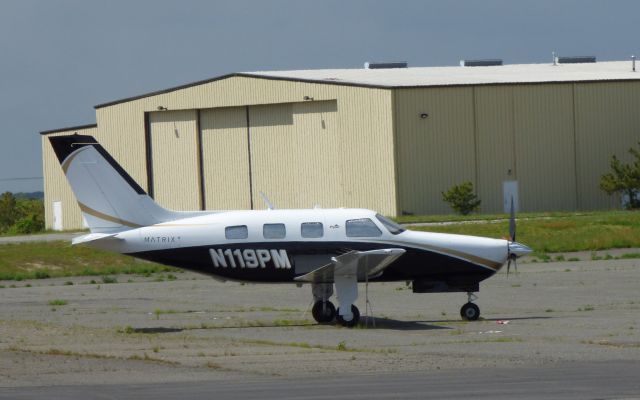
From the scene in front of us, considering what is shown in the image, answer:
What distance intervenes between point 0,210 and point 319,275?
77.6m

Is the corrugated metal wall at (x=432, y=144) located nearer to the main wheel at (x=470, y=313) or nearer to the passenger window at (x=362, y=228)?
the main wheel at (x=470, y=313)

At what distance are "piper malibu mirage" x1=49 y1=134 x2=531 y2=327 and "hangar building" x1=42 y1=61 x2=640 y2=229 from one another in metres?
34.8

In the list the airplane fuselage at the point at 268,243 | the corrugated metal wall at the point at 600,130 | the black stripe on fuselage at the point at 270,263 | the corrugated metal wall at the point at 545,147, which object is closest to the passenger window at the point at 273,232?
the airplane fuselage at the point at 268,243

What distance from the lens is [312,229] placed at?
23188 millimetres

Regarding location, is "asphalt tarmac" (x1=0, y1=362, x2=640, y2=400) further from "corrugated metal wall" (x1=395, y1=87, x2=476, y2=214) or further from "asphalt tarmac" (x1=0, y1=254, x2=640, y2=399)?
"corrugated metal wall" (x1=395, y1=87, x2=476, y2=214)

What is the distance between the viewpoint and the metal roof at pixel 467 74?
61094 mm

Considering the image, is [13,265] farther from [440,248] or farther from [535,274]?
[440,248]

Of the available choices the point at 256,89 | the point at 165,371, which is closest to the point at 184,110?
the point at 256,89

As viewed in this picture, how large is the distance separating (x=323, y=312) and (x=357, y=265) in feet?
5.49

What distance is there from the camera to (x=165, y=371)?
683 inches

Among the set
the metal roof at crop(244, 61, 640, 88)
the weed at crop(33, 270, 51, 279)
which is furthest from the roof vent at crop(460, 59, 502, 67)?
the weed at crop(33, 270, 51, 279)

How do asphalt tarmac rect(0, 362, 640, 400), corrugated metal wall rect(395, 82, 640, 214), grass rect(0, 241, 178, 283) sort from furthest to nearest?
corrugated metal wall rect(395, 82, 640, 214)
grass rect(0, 241, 178, 283)
asphalt tarmac rect(0, 362, 640, 400)

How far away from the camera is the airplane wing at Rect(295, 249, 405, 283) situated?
886 inches

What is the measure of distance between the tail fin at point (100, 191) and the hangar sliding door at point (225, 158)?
4209cm
